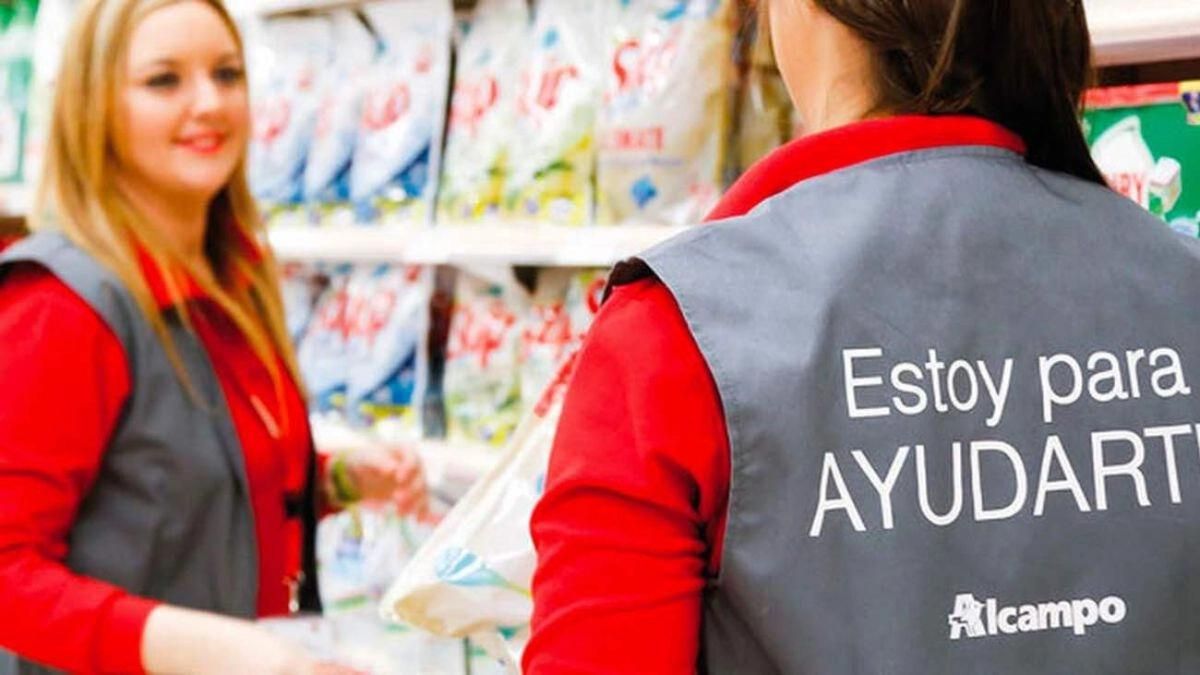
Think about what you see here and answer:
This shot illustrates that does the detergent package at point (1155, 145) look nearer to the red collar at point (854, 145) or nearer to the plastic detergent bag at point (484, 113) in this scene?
the red collar at point (854, 145)

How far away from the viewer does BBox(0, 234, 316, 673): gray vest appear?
171cm

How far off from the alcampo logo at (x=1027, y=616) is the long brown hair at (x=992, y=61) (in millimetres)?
291

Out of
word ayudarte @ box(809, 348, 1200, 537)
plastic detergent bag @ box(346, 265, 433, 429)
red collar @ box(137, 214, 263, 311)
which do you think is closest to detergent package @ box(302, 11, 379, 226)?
plastic detergent bag @ box(346, 265, 433, 429)

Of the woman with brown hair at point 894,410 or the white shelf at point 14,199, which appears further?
the white shelf at point 14,199

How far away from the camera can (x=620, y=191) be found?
2102mm

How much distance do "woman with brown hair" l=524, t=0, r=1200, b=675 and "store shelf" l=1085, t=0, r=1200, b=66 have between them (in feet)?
1.52

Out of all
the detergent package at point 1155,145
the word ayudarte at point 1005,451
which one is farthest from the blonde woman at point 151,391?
the detergent package at point 1155,145

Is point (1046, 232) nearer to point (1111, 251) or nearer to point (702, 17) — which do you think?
point (1111, 251)

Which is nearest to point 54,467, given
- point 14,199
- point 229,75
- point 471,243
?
point 229,75

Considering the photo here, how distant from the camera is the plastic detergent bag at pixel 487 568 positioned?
50.8 inches

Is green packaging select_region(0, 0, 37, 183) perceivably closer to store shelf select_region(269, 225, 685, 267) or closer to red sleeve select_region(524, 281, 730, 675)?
store shelf select_region(269, 225, 685, 267)

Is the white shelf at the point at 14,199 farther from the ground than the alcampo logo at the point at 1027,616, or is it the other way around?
the white shelf at the point at 14,199

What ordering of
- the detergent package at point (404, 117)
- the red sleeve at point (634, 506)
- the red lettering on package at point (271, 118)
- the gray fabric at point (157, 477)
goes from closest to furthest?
the red sleeve at point (634, 506)
the gray fabric at point (157, 477)
the detergent package at point (404, 117)
the red lettering on package at point (271, 118)

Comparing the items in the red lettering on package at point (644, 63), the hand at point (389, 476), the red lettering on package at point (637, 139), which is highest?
the red lettering on package at point (644, 63)
